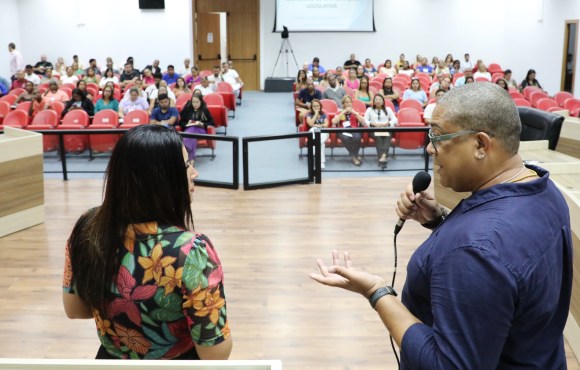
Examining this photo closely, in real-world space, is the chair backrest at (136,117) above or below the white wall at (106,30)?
below

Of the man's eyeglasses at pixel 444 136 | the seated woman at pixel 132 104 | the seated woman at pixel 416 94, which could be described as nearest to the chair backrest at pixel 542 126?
the man's eyeglasses at pixel 444 136

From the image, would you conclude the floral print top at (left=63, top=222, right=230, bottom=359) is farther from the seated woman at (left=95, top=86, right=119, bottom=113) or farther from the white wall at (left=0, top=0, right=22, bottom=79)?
the white wall at (left=0, top=0, right=22, bottom=79)

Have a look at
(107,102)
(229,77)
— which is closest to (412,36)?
(229,77)

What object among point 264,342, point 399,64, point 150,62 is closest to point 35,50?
point 150,62

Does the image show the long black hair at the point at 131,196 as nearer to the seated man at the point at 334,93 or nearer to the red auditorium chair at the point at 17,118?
the red auditorium chair at the point at 17,118

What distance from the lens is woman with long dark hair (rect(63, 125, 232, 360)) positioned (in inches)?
74.7

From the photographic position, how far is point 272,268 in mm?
5707

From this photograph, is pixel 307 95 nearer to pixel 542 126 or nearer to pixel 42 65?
pixel 542 126

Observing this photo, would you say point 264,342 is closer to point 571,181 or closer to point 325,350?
point 325,350

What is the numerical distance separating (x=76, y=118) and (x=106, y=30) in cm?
1082

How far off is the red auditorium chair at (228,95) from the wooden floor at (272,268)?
7.22 meters

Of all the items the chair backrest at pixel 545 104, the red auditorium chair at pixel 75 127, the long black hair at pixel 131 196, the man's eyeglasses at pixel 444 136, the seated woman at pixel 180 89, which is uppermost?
the man's eyeglasses at pixel 444 136

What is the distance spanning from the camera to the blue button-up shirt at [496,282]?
144cm

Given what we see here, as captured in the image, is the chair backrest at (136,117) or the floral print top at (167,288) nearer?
the floral print top at (167,288)
